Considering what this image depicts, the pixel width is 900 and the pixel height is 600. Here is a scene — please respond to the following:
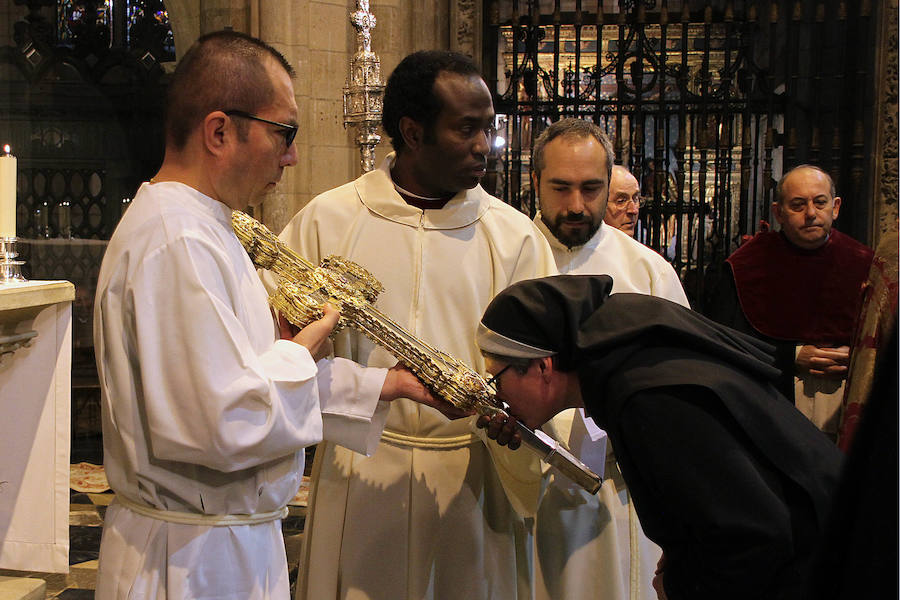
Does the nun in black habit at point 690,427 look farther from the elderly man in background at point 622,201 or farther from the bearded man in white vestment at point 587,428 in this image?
the elderly man in background at point 622,201

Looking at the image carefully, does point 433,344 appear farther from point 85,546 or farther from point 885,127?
point 885,127

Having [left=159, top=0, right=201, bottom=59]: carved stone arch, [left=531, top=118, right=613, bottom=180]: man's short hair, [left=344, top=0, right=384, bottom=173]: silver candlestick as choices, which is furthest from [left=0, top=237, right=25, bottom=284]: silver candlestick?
[left=159, top=0, right=201, bottom=59]: carved stone arch

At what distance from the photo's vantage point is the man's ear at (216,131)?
1915 millimetres

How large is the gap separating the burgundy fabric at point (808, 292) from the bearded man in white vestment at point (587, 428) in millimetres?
1548

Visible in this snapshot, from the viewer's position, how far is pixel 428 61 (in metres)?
2.79

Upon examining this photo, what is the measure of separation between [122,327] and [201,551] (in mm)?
474

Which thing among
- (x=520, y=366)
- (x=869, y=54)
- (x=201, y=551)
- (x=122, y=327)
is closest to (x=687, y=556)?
(x=520, y=366)

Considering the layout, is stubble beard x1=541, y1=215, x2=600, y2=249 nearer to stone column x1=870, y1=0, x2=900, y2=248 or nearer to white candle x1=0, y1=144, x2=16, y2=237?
white candle x1=0, y1=144, x2=16, y2=237

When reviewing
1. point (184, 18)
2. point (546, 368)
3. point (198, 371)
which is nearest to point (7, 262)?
point (198, 371)

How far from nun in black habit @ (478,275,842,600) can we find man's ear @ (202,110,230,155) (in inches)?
26.7

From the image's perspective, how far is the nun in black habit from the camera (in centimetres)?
169

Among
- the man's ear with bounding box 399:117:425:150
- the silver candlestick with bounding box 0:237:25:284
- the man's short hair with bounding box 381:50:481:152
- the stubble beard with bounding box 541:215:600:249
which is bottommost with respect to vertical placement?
the silver candlestick with bounding box 0:237:25:284

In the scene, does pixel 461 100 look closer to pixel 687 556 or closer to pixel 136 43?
pixel 687 556

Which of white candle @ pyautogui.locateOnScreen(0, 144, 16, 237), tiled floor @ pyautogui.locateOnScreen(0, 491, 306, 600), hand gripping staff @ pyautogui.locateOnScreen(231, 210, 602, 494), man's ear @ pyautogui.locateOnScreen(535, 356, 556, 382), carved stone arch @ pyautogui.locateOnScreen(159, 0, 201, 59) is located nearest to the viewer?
man's ear @ pyautogui.locateOnScreen(535, 356, 556, 382)
